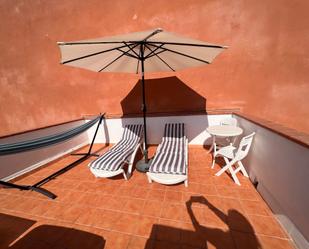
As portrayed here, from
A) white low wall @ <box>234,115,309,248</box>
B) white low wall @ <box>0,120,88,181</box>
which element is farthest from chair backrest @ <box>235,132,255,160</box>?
white low wall @ <box>0,120,88,181</box>

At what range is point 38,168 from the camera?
3.69 meters

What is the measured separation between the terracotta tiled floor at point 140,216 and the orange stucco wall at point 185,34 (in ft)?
8.40

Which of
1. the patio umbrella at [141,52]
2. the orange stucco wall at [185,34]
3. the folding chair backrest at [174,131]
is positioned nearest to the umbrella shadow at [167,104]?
the orange stucco wall at [185,34]

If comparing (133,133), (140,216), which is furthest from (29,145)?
(133,133)

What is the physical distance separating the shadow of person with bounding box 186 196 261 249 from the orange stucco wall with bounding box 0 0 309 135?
305 centimetres

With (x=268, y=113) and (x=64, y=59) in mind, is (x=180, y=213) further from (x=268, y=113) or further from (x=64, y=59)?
(x=268, y=113)

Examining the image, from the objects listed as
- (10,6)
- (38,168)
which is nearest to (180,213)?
(38,168)

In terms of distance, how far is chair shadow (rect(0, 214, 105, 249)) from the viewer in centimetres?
186

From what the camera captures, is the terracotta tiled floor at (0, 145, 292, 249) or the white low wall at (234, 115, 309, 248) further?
the terracotta tiled floor at (0, 145, 292, 249)

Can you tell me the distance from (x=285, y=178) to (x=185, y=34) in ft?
A: 13.2

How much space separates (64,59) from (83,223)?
7.67 feet

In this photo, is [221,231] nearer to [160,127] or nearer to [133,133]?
[133,133]

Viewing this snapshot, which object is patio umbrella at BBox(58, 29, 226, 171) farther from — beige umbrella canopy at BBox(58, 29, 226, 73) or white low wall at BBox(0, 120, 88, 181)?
white low wall at BBox(0, 120, 88, 181)

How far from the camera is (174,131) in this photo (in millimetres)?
4258
